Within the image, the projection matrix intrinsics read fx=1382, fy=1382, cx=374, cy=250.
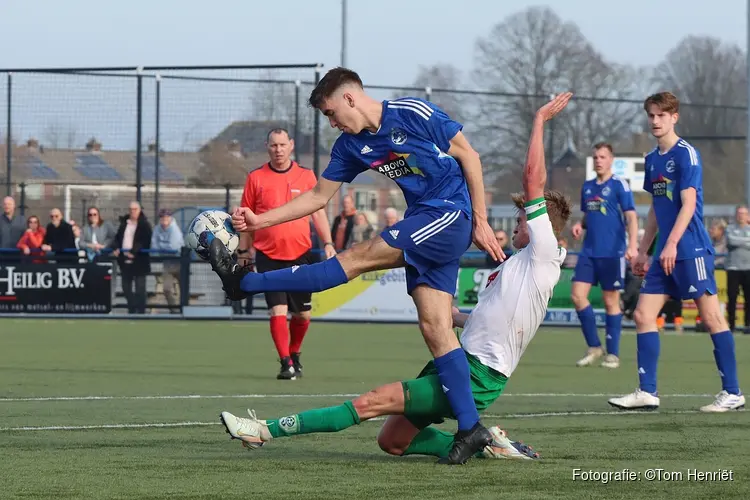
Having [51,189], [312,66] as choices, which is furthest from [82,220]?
[312,66]

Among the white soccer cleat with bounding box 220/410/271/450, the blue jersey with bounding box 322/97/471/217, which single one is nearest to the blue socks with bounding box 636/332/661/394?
the blue jersey with bounding box 322/97/471/217

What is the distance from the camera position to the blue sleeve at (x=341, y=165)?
696cm

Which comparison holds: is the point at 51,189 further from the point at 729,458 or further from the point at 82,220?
the point at 729,458

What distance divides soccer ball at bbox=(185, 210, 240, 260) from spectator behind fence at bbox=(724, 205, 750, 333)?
1489 cm

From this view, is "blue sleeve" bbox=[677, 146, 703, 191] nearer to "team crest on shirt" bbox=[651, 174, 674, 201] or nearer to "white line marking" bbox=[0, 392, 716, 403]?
"team crest on shirt" bbox=[651, 174, 674, 201]

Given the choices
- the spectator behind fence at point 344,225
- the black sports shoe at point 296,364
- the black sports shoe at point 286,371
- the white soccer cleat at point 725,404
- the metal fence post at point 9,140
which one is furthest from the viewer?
the metal fence post at point 9,140

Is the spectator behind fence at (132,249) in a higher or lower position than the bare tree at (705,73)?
lower

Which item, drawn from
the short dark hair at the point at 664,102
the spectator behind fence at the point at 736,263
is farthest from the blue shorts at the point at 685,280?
the spectator behind fence at the point at 736,263

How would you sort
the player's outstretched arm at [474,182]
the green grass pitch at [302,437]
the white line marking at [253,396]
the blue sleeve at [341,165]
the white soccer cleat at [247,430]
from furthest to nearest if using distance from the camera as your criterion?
the white line marking at [253,396]
the blue sleeve at [341,165]
the player's outstretched arm at [474,182]
the white soccer cleat at [247,430]
the green grass pitch at [302,437]

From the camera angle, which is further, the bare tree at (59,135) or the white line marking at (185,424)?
the bare tree at (59,135)

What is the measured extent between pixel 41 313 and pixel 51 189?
230cm

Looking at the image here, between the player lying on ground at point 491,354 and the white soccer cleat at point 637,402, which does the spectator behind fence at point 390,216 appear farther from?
the player lying on ground at point 491,354

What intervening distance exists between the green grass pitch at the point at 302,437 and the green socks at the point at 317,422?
0.54ft

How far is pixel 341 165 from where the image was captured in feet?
23.1
